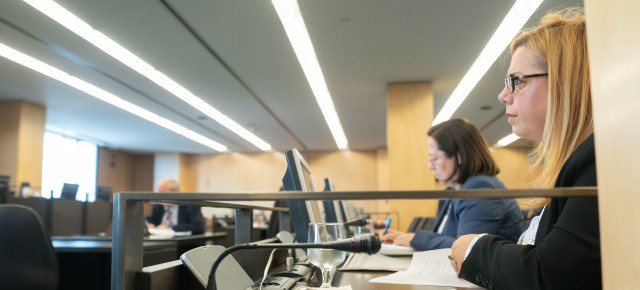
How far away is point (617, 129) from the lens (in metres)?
0.51

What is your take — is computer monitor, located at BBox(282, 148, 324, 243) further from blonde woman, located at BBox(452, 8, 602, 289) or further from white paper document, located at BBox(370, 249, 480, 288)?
blonde woman, located at BBox(452, 8, 602, 289)

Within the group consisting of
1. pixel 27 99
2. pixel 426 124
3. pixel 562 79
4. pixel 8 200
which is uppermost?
pixel 27 99

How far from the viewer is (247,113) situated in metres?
8.50

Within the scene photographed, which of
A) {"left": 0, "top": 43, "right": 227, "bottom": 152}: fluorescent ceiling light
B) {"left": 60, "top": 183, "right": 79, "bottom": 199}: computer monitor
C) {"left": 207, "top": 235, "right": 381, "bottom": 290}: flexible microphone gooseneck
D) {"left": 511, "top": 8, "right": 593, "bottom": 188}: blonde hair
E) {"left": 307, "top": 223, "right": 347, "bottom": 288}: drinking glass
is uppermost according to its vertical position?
{"left": 0, "top": 43, "right": 227, "bottom": 152}: fluorescent ceiling light

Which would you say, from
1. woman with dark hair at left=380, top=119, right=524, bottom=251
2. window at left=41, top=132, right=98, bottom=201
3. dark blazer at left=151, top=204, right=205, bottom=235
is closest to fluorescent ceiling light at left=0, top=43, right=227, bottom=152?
window at left=41, top=132, right=98, bottom=201

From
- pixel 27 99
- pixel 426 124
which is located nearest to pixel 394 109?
pixel 426 124

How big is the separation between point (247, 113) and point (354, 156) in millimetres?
6109

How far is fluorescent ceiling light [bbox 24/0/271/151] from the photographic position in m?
4.32

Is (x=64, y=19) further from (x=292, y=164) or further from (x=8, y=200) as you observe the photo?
(x=292, y=164)

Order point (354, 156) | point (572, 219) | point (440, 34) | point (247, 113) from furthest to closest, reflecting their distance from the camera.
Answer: point (354, 156), point (247, 113), point (440, 34), point (572, 219)

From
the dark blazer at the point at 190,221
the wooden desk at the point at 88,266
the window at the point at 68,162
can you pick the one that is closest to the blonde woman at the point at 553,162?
the wooden desk at the point at 88,266

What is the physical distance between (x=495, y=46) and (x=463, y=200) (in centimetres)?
354

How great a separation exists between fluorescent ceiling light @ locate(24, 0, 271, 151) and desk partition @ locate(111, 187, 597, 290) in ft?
13.6

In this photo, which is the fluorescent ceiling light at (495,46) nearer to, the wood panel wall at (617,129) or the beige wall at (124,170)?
the wood panel wall at (617,129)
